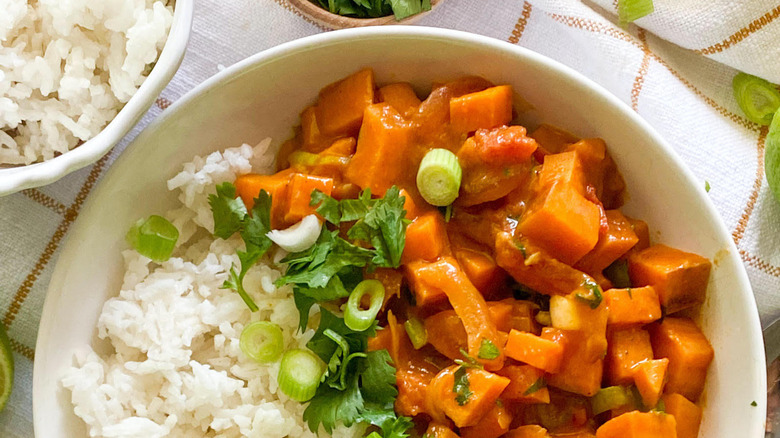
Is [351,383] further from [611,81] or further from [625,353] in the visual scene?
[611,81]

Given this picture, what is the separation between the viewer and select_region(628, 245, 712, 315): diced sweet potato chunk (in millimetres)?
2072

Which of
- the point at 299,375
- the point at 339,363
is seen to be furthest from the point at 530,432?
the point at 299,375

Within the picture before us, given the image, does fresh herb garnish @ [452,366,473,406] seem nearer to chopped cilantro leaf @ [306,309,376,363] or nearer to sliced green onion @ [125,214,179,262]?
chopped cilantro leaf @ [306,309,376,363]

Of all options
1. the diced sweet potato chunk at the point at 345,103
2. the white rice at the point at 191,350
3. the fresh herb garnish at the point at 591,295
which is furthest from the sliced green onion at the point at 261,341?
the fresh herb garnish at the point at 591,295

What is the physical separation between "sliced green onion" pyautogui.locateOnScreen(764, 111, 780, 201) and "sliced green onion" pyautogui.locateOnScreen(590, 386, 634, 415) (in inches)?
36.1

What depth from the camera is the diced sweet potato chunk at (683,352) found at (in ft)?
6.82

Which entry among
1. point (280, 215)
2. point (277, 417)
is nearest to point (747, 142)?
point (280, 215)

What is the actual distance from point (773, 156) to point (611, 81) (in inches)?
23.1

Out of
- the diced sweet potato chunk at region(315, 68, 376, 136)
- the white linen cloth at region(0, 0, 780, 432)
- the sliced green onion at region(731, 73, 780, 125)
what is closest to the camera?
the diced sweet potato chunk at region(315, 68, 376, 136)

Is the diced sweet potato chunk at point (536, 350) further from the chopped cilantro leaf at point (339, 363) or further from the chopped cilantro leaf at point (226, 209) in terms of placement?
the chopped cilantro leaf at point (226, 209)

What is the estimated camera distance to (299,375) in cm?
206

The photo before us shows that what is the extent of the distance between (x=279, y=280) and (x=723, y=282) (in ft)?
4.27

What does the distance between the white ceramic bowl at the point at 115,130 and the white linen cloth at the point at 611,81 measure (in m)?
0.47

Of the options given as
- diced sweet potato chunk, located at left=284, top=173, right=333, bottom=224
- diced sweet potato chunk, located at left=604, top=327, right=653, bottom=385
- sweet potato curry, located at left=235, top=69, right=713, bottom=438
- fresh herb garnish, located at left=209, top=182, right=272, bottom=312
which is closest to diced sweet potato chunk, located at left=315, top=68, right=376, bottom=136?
sweet potato curry, located at left=235, top=69, right=713, bottom=438
